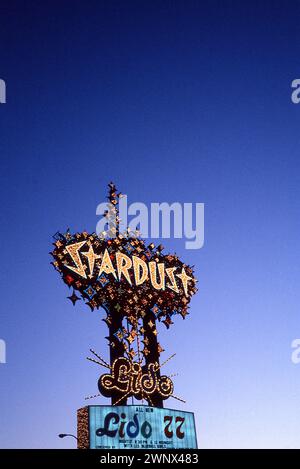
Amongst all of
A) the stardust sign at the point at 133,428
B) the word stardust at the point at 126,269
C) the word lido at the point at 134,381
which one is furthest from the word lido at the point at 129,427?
the word stardust at the point at 126,269

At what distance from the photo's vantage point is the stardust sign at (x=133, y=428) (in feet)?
95.6

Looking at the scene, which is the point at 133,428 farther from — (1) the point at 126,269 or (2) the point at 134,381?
(1) the point at 126,269

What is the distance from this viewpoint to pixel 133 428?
30.4 m

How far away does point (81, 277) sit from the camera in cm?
3250

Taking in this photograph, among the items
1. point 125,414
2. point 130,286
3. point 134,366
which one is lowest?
point 125,414

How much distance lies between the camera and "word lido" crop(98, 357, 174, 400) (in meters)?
30.4

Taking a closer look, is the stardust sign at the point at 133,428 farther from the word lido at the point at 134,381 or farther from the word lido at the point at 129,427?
the word lido at the point at 134,381

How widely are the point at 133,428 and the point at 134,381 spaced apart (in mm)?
2473

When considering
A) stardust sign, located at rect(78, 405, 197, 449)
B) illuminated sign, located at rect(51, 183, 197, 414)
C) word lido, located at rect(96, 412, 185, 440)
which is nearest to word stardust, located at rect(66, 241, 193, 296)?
illuminated sign, located at rect(51, 183, 197, 414)

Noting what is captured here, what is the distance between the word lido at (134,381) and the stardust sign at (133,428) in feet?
2.68

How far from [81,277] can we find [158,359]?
6.76m

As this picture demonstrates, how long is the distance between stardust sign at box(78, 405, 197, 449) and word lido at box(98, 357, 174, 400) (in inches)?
32.2
